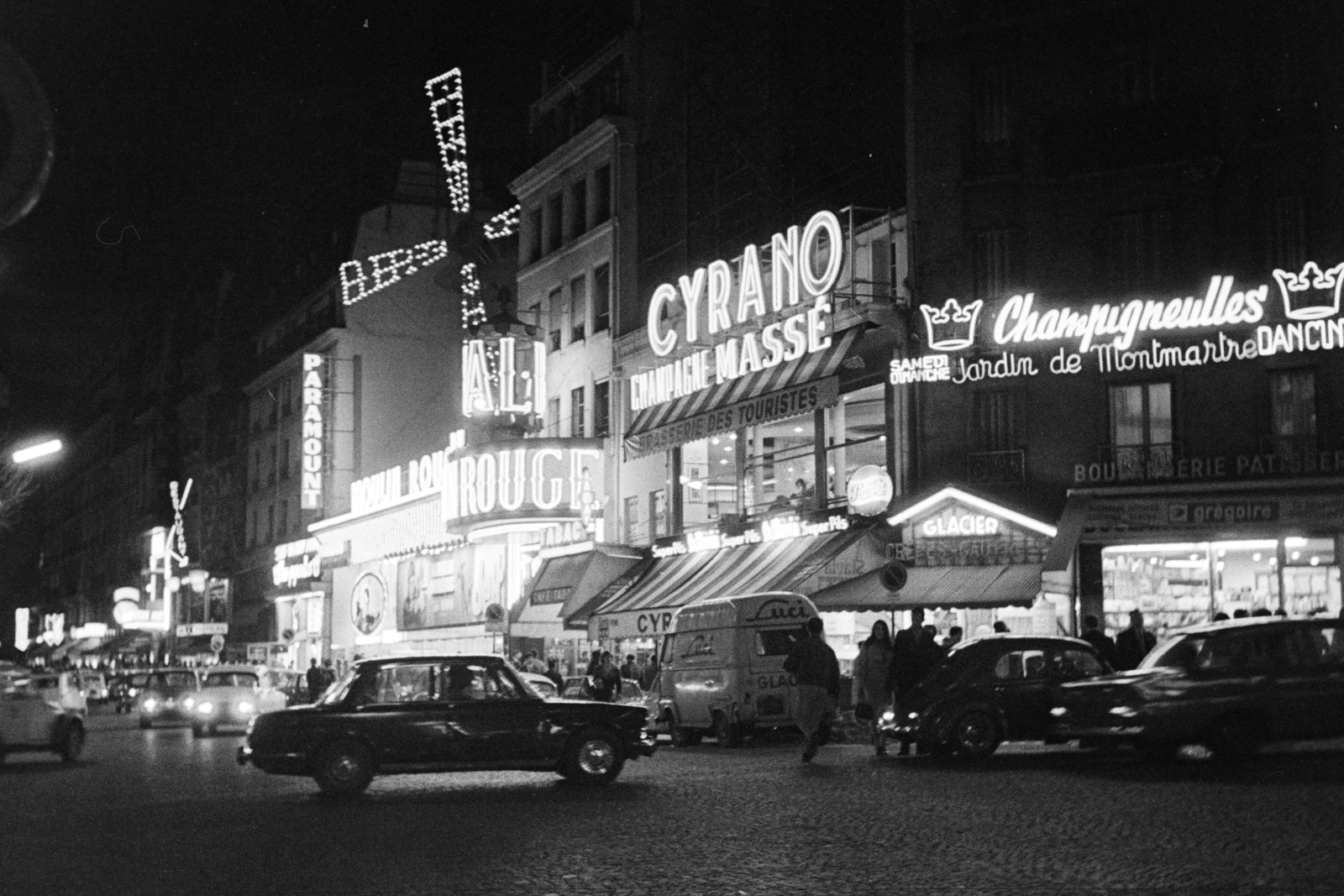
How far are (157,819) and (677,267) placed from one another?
28697mm

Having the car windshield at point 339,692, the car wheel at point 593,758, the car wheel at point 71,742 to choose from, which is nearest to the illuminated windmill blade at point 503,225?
the car wheel at point 71,742

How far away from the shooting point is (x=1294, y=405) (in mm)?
30484

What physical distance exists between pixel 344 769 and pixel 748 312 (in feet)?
65.9

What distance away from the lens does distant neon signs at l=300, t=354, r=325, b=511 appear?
212 feet

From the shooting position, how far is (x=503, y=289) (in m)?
48.1

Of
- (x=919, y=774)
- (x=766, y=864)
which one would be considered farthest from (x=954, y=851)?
(x=919, y=774)

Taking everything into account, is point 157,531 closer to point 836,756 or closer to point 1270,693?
point 836,756

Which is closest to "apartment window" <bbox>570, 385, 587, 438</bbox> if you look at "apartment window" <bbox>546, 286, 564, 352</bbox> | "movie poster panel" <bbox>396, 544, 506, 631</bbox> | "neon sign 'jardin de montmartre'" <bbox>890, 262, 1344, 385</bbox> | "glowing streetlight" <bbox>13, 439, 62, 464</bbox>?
"apartment window" <bbox>546, 286, 564, 352</bbox>

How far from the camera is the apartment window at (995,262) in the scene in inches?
1298

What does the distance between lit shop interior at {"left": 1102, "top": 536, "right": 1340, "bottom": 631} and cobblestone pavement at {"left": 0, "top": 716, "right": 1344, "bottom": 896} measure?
37.2 feet

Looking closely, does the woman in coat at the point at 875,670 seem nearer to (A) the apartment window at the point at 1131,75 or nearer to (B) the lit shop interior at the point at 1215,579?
(B) the lit shop interior at the point at 1215,579

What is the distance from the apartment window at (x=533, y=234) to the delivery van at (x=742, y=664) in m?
24.3

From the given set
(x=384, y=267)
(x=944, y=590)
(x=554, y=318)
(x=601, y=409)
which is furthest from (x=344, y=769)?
(x=384, y=267)

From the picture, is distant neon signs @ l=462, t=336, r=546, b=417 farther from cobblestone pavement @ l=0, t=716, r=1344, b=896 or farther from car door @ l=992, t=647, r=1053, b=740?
car door @ l=992, t=647, r=1053, b=740
